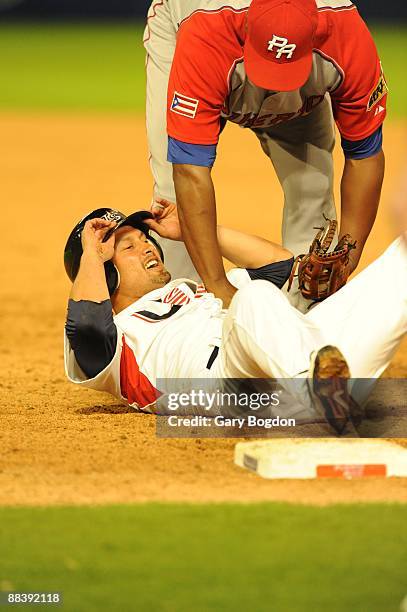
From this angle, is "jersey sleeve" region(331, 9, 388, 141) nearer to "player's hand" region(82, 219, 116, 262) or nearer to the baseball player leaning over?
the baseball player leaning over

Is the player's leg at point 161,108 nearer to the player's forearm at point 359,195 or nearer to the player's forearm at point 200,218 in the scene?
the player's forearm at point 200,218

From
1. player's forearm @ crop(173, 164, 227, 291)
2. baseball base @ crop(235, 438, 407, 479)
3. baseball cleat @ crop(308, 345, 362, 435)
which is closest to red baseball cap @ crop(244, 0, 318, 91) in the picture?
player's forearm @ crop(173, 164, 227, 291)

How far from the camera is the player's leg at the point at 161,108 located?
5.90 meters

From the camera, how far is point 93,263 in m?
4.87

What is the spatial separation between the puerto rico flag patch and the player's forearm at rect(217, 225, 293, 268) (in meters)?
0.76

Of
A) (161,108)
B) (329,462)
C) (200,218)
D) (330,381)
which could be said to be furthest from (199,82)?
(329,462)

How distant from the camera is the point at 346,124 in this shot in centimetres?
538

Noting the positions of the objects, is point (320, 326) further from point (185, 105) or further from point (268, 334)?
point (185, 105)

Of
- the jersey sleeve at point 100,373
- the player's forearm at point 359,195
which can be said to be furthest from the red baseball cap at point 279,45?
the jersey sleeve at point 100,373

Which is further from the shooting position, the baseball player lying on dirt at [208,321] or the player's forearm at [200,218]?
the player's forearm at [200,218]

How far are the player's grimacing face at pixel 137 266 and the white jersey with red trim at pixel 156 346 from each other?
0.12m

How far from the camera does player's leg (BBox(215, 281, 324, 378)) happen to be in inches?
164

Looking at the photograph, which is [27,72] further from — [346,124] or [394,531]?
[394,531]

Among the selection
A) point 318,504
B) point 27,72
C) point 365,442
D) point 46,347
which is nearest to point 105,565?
point 318,504
